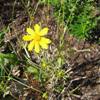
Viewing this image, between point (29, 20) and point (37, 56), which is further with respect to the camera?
point (29, 20)

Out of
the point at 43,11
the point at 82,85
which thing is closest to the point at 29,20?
the point at 43,11

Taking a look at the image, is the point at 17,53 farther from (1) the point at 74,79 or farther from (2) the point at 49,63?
(1) the point at 74,79

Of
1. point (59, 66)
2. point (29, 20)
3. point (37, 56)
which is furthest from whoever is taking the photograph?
point (29, 20)

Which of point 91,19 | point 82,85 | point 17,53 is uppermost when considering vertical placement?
point 91,19

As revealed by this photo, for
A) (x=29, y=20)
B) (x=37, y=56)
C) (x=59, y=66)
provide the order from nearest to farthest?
(x=59, y=66) → (x=37, y=56) → (x=29, y=20)

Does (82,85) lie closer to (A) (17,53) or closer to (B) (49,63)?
(B) (49,63)

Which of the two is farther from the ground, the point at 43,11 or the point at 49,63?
the point at 43,11
